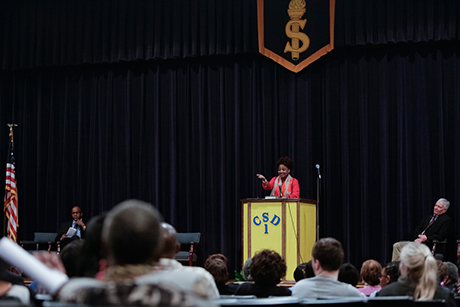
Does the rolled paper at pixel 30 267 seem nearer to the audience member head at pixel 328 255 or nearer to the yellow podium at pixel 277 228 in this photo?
the audience member head at pixel 328 255

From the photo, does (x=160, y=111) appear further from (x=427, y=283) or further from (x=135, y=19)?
(x=427, y=283)

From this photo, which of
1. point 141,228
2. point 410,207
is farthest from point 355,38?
point 141,228

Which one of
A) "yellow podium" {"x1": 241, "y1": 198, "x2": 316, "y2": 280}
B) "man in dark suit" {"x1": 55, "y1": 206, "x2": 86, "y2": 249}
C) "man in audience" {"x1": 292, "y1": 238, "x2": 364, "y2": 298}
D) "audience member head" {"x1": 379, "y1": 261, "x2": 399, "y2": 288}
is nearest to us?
"man in audience" {"x1": 292, "y1": 238, "x2": 364, "y2": 298}

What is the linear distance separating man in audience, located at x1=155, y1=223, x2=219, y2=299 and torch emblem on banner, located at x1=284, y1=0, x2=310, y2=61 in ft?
23.5

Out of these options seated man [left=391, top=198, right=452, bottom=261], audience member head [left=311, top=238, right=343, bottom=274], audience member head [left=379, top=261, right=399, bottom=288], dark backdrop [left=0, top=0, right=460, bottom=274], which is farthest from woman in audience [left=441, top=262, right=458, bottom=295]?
→ dark backdrop [left=0, top=0, right=460, bottom=274]

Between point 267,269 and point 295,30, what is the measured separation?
6546 mm

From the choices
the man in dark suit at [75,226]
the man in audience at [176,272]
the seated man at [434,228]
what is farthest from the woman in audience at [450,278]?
the man in dark suit at [75,226]

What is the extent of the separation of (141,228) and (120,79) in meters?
9.46

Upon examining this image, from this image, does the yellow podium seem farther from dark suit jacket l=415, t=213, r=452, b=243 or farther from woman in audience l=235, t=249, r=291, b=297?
woman in audience l=235, t=249, r=291, b=297

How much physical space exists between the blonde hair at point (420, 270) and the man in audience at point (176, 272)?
1251 mm

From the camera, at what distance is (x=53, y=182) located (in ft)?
35.1

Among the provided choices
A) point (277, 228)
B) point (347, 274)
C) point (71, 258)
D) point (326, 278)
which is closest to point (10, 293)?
point (71, 258)

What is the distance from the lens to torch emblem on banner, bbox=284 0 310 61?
9344mm

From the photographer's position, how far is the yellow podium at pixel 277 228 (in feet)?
24.5
